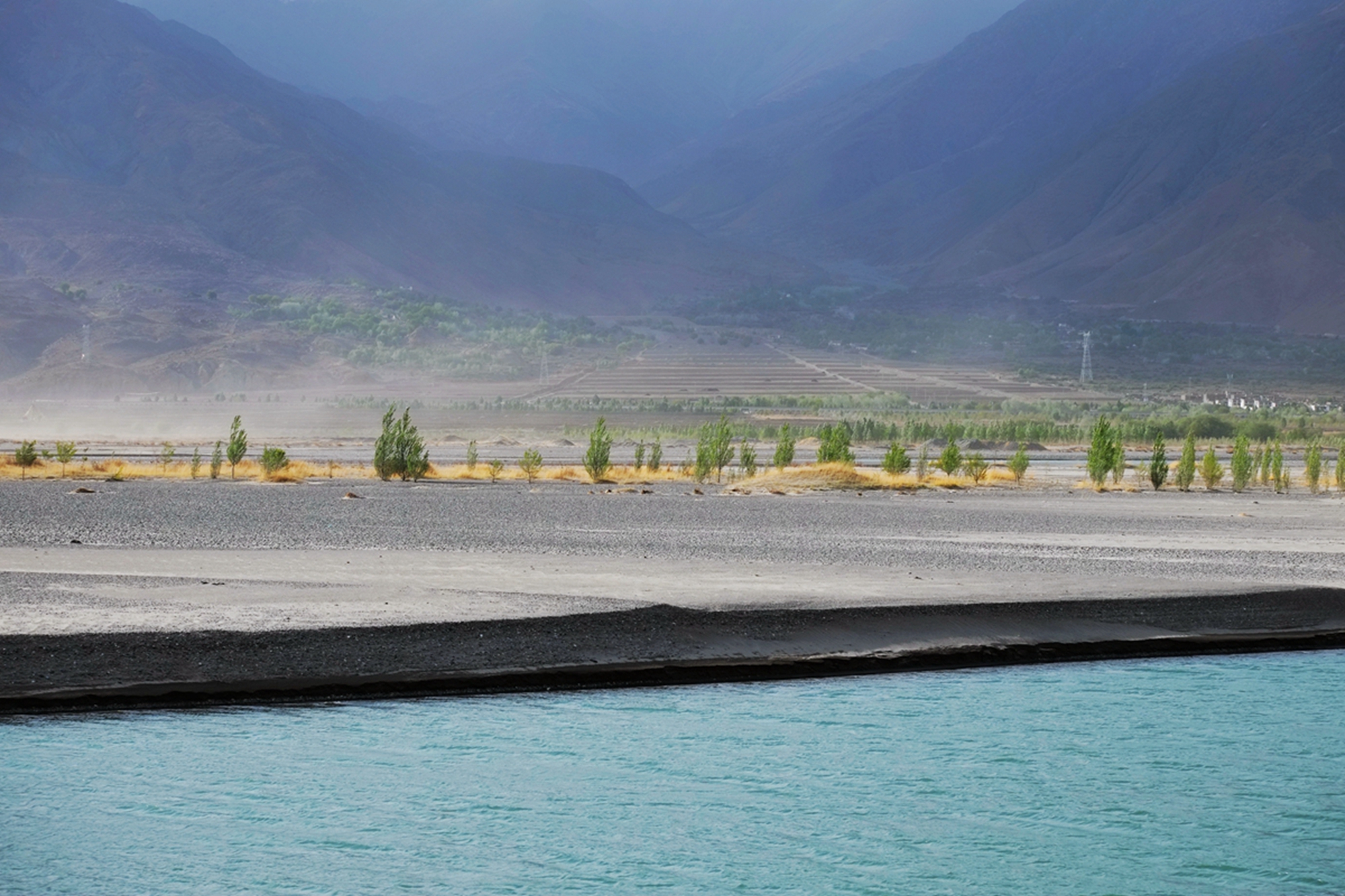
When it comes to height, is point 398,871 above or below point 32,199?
below

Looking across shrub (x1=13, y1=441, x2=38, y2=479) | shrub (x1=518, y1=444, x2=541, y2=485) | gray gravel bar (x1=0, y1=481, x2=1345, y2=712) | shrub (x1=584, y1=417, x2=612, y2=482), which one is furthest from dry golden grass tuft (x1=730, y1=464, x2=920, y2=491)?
shrub (x1=13, y1=441, x2=38, y2=479)

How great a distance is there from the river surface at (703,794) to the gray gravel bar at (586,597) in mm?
585

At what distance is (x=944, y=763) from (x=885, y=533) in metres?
13.9

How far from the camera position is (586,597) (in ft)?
50.6

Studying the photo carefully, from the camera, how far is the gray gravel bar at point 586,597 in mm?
12156

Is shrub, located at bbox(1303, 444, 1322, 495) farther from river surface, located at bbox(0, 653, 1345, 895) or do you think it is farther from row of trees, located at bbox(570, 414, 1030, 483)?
river surface, located at bbox(0, 653, 1345, 895)

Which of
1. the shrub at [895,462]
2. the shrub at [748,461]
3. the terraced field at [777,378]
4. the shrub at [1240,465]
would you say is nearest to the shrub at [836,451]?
the shrub at [895,462]

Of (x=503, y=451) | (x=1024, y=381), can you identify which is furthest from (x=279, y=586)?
(x=1024, y=381)

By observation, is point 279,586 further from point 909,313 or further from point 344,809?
point 909,313

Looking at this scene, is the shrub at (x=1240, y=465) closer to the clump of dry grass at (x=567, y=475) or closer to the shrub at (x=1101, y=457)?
the shrub at (x=1101, y=457)

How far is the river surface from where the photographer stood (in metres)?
8.39

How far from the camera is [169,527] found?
23359mm

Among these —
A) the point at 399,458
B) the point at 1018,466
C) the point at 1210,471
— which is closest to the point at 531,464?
the point at 399,458

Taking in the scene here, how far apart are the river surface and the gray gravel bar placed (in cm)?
59
